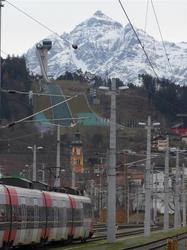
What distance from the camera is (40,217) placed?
3991 cm

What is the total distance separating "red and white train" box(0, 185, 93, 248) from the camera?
33469mm

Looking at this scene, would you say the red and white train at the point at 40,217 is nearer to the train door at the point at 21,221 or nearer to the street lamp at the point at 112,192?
the train door at the point at 21,221

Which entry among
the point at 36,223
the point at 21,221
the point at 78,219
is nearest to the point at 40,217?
the point at 36,223

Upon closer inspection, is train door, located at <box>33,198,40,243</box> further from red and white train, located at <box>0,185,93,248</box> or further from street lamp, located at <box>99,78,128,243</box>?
street lamp, located at <box>99,78,128,243</box>

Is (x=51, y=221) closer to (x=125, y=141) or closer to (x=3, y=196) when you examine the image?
(x=3, y=196)

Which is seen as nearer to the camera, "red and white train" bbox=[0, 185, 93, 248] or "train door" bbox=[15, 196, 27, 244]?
"red and white train" bbox=[0, 185, 93, 248]

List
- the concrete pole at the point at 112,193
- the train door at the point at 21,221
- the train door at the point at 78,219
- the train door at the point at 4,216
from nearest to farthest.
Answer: the train door at the point at 4,216 → the train door at the point at 21,221 → the concrete pole at the point at 112,193 → the train door at the point at 78,219

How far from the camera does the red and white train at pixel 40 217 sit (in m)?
33.5

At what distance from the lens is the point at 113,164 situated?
49219 mm

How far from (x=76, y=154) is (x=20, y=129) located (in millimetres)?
83808

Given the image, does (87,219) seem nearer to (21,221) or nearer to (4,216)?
(21,221)

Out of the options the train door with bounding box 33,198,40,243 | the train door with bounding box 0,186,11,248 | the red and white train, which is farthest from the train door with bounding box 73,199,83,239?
the train door with bounding box 0,186,11,248

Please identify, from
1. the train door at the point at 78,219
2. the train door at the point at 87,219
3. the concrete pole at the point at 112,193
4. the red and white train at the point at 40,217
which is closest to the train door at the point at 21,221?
the red and white train at the point at 40,217

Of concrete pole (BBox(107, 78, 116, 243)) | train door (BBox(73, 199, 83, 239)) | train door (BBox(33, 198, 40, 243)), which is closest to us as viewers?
train door (BBox(33, 198, 40, 243))
